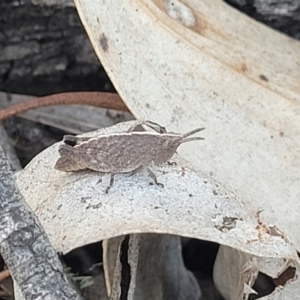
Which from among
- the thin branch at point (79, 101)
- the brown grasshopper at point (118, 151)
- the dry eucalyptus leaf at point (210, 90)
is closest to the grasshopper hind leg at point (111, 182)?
the brown grasshopper at point (118, 151)

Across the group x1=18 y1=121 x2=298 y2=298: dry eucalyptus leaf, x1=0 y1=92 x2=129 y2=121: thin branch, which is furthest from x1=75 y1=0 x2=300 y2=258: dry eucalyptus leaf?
x1=0 y1=92 x2=129 y2=121: thin branch

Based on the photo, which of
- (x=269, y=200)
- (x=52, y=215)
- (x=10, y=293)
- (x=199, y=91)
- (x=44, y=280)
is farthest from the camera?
(x=10, y=293)

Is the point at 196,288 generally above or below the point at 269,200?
below

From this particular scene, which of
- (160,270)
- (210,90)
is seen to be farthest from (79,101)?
(160,270)

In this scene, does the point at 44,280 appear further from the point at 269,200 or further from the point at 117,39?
the point at 117,39

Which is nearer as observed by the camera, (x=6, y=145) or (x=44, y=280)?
(x=44, y=280)

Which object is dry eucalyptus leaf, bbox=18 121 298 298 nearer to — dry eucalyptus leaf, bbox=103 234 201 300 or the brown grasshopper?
the brown grasshopper

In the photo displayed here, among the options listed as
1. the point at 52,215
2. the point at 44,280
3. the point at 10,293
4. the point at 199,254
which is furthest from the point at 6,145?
the point at 44,280
